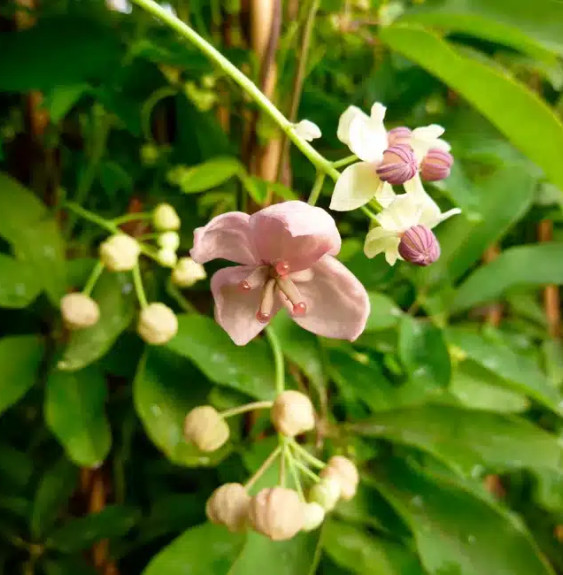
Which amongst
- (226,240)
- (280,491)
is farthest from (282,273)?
(280,491)

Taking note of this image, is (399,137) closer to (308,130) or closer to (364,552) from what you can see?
(308,130)

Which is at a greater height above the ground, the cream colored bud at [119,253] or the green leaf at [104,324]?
the cream colored bud at [119,253]

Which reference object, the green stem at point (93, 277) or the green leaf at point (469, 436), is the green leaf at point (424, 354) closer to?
the green leaf at point (469, 436)

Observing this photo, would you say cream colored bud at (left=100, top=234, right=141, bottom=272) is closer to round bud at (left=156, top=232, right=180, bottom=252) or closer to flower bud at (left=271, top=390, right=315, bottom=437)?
round bud at (left=156, top=232, right=180, bottom=252)

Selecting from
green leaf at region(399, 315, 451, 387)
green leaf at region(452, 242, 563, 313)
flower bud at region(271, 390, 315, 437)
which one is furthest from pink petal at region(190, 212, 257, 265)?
green leaf at region(452, 242, 563, 313)

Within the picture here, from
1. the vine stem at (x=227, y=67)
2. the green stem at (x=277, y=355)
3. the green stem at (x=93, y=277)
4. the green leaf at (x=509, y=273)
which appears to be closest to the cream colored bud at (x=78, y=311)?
the green stem at (x=93, y=277)

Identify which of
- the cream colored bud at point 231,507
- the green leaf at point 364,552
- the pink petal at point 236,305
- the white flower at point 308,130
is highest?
the white flower at point 308,130

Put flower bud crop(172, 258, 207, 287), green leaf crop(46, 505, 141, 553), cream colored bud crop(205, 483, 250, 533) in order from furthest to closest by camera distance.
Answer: green leaf crop(46, 505, 141, 553) < flower bud crop(172, 258, 207, 287) < cream colored bud crop(205, 483, 250, 533)
